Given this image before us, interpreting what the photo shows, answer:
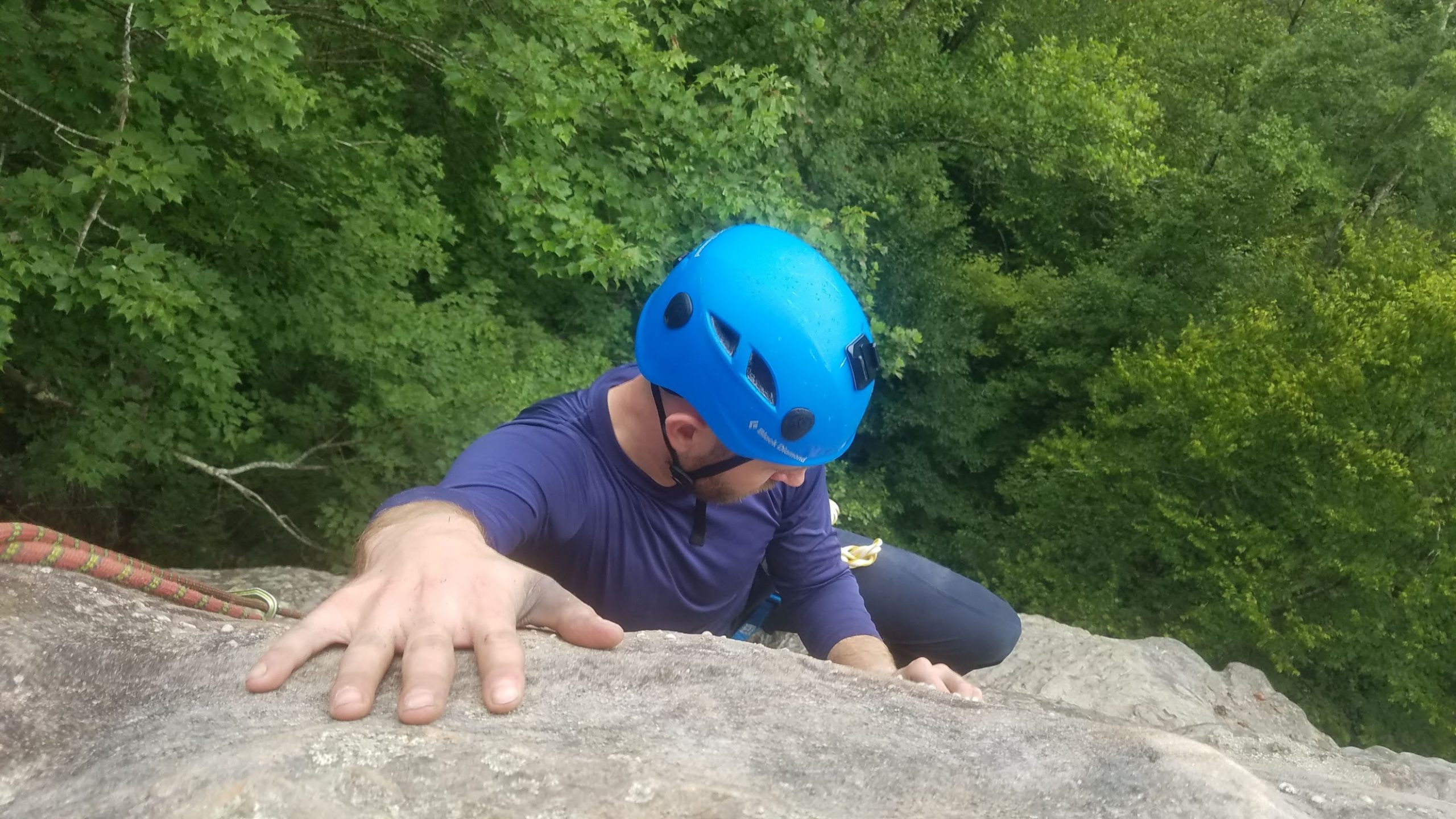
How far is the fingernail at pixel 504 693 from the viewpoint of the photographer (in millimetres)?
1152

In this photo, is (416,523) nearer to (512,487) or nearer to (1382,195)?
(512,487)

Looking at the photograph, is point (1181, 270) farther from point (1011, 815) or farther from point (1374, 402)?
point (1011, 815)

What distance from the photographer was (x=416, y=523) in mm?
1474

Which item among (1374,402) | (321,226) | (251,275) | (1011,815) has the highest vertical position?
(1374,402)

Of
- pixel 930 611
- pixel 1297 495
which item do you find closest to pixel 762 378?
pixel 930 611

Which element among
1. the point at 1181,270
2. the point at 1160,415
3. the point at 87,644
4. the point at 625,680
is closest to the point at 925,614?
the point at 625,680

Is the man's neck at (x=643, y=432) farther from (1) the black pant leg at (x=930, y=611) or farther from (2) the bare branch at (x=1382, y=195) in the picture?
(2) the bare branch at (x=1382, y=195)

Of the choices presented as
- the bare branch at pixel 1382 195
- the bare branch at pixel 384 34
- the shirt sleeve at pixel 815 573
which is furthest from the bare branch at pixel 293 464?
the bare branch at pixel 1382 195

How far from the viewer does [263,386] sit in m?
6.41

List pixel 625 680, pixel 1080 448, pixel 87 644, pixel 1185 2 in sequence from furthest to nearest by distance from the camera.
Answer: pixel 1185 2 → pixel 1080 448 → pixel 625 680 → pixel 87 644

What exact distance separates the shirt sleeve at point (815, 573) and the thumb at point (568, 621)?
47.0 inches

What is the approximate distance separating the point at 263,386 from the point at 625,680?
607 cm

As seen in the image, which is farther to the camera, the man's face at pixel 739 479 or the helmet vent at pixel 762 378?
the man's face at pixel 739 479

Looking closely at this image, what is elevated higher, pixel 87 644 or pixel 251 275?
pixel 87 644
